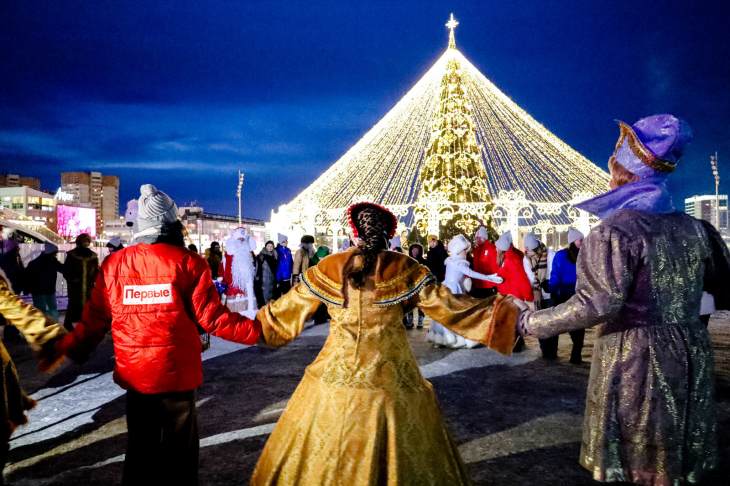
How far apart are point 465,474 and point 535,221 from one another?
53.0ft

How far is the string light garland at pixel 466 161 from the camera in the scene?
16875mm

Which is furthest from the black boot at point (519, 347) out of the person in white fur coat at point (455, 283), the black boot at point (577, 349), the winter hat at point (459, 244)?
the winter hat at point (459, 244)

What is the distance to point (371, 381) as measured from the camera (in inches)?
105

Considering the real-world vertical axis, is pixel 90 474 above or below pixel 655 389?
below

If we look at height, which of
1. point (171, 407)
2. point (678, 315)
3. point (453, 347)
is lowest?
point (453, 347)

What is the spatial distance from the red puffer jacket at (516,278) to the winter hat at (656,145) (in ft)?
19.7

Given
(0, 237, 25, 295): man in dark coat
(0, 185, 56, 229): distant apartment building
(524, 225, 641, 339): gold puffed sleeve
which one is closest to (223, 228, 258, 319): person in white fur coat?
(0, 237, 25, 295): man in dark coat

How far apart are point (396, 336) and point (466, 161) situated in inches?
590

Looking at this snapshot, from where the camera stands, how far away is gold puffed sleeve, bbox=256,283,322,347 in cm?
Result: 296

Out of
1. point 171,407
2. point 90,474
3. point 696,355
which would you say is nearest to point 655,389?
point 696,355

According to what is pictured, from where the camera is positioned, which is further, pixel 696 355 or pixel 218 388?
pixel 218 388

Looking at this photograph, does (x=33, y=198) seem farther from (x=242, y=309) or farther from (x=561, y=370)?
(x=561, y=370)

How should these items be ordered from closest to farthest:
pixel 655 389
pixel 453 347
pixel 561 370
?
1. pixel 655 389
2. pixel 561 370
3. pixel 453 347

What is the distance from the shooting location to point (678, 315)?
228cm
